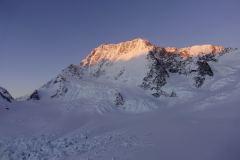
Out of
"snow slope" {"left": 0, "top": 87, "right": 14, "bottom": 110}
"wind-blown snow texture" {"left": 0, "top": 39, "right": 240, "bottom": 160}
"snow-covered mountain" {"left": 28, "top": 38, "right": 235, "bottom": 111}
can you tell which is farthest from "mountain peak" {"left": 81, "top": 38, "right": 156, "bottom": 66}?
"snow slope" {"left": 0, "top": 87, "right": 14, "bottom": 110}

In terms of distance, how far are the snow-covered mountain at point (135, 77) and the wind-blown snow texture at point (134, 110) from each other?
204mm

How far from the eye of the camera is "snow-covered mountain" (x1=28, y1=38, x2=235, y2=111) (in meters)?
70.6

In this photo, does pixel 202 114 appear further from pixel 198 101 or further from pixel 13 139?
pixel 13 139

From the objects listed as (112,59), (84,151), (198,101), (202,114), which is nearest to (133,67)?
(112,59)

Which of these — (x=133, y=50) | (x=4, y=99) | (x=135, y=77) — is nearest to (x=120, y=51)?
(x=133, y=50)

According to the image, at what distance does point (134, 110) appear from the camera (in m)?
64.2

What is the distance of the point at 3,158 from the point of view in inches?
1204

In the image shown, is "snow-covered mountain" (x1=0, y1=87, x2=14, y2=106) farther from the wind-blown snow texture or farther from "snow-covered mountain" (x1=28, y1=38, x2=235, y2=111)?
"snow-covered mountain" (x1=28, y1=38, x2=235, y2=111)

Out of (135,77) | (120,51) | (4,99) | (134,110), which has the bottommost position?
(4,99)

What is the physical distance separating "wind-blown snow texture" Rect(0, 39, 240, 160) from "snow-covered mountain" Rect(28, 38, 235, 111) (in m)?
0.20

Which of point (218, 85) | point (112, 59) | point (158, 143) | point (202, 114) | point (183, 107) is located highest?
point (112, 59)

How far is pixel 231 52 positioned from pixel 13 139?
68.8m

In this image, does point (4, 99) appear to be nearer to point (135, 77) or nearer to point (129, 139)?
point (129, 139)

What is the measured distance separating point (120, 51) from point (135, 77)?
17.6 metres
